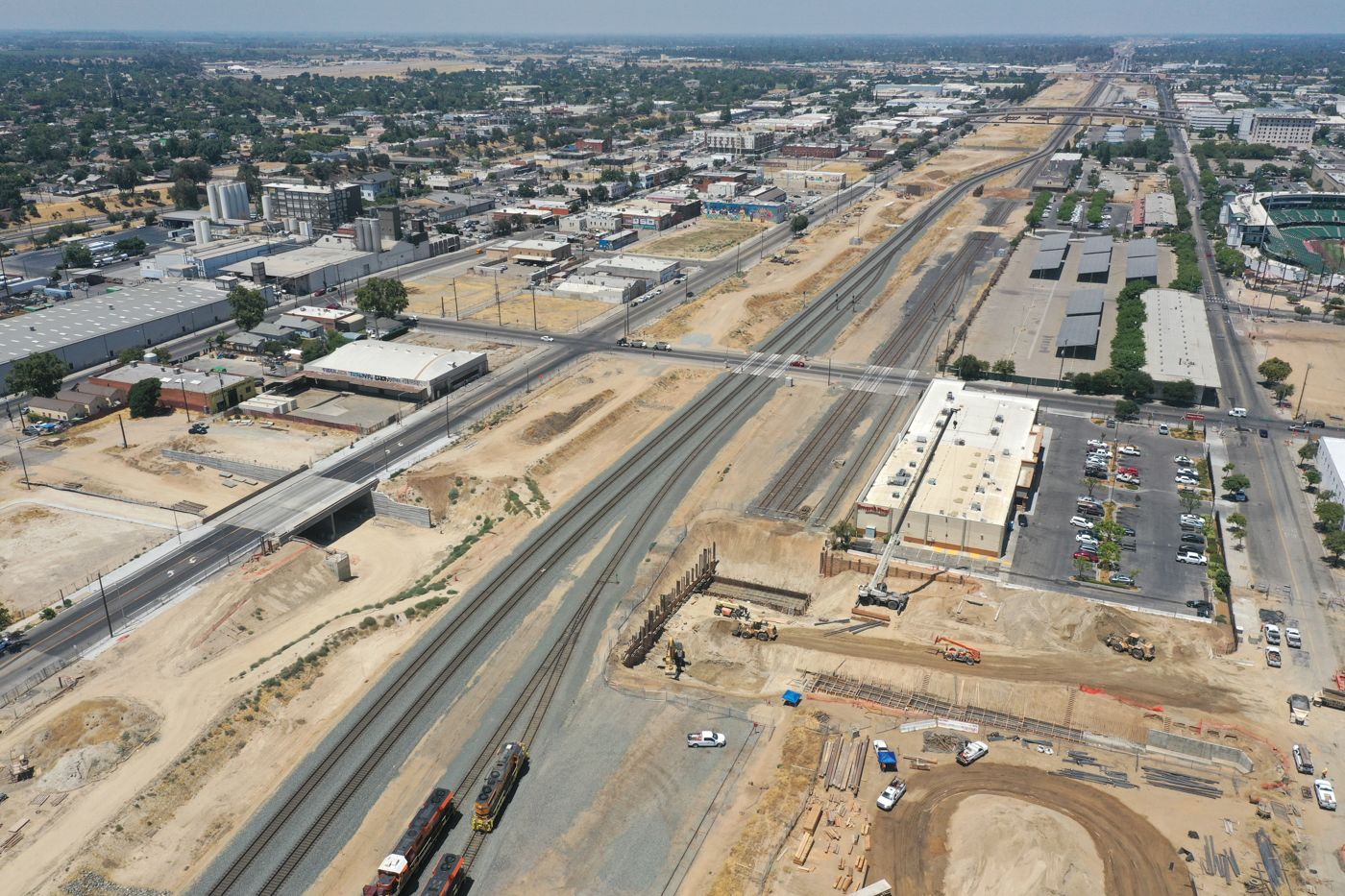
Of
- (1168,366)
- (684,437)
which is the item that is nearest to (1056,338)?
(1168,366)

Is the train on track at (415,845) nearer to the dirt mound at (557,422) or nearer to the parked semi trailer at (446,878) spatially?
the parked semi trailer at (446,878)

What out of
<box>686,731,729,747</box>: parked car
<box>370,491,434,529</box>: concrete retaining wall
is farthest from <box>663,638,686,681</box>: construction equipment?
<box>370,491,434,529</box>: concrete retaining wall

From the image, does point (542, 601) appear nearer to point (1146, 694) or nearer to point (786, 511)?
point (786, 511)

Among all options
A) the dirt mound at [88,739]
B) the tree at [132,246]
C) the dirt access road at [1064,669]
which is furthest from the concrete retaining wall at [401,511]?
the tree at [132,246]

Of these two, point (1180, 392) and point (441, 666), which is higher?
point (1180, 392)

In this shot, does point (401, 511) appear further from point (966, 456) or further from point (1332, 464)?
point (1332, 464)

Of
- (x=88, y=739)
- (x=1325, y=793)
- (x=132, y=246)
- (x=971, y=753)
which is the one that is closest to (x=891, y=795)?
(x=971, y=753)
